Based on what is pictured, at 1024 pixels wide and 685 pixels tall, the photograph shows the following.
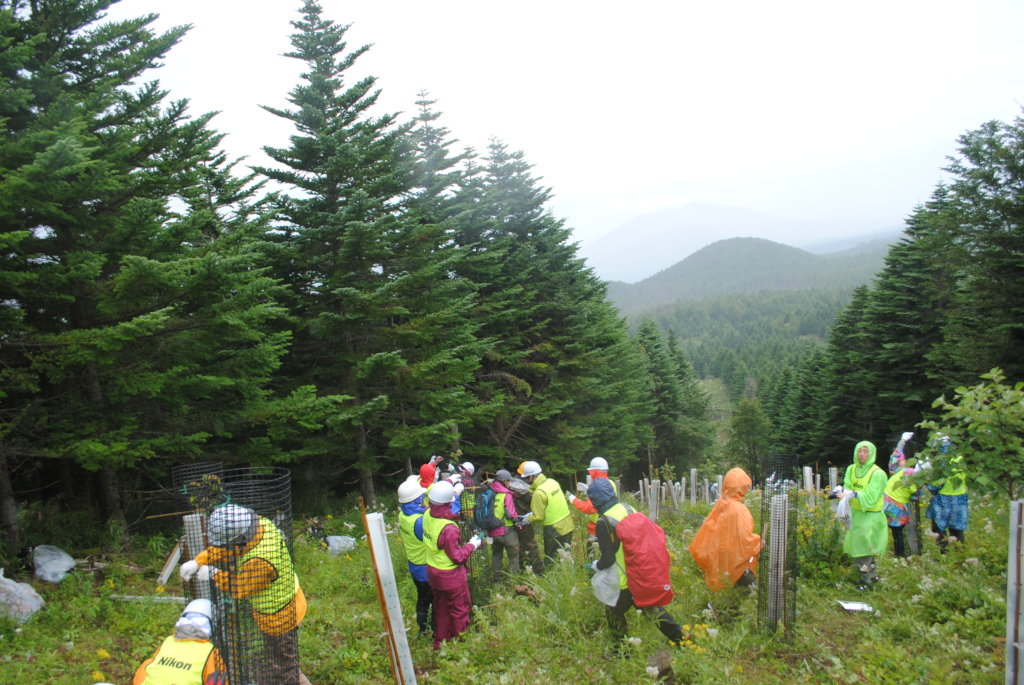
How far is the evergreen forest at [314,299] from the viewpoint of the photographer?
8.21m

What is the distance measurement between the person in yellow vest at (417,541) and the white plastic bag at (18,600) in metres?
4.21

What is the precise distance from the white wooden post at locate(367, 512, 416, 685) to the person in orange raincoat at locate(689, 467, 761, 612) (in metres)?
3.12

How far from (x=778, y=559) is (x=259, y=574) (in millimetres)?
4323

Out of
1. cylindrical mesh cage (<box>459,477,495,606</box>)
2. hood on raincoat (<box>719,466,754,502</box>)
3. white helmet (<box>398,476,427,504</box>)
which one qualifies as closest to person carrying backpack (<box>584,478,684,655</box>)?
hood on raincoat (<box>719,466,754,502</box>)

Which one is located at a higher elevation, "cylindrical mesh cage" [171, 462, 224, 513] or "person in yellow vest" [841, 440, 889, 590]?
"cylindrical mesh cage" [171, 462, 224, 513]

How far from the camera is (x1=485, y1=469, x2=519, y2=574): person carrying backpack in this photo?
7.84 metres

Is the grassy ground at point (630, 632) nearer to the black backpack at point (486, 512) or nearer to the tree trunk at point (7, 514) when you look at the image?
the black backpack at point (486, 512)

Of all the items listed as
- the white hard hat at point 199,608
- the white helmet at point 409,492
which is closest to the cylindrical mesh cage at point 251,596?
the white hard hat at point 199,608

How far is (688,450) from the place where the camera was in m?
35.4

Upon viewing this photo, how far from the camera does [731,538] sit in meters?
6.02

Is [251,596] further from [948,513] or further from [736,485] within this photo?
[948,513]

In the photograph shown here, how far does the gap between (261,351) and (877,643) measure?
375 inches

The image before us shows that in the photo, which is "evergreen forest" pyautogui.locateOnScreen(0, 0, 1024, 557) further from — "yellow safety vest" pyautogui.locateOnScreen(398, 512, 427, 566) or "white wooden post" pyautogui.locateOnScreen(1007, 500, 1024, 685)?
"white wooden post" pyautogui.locateOnScreen(1007, 500, 1024, 685)

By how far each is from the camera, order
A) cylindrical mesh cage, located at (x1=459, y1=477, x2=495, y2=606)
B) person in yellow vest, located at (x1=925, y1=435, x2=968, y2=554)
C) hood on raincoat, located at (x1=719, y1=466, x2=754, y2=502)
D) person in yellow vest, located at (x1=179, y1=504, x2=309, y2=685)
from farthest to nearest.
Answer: cylindrical mesh cage, located at (x1=459, y1=477, x2=495, y2=606) < person in yellow vest, located at (x1=925, y1=435, x2=968, y2=554) < hood on raincoat, located at (x1=719, y1=466, x2=754, y2=502) < person in yellow vest, located at (x1=179, y1=504, x2=309, y2=685)
